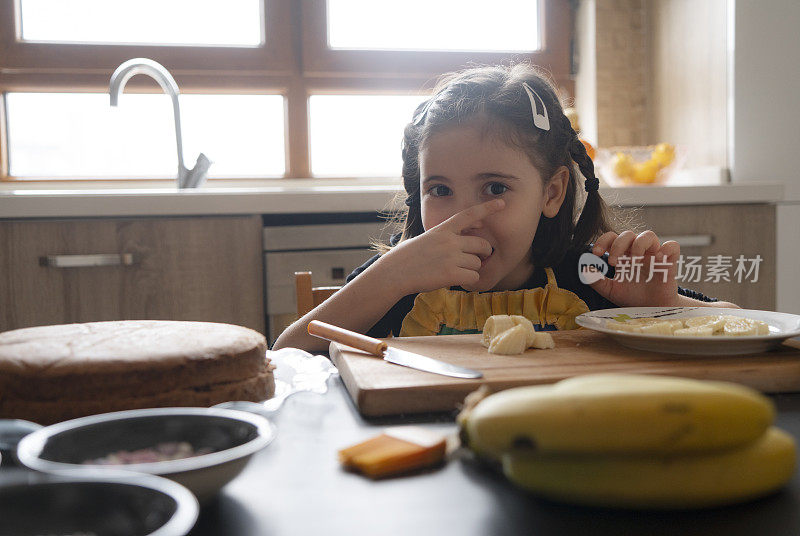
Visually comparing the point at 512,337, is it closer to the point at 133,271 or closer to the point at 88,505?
the point at 88,505

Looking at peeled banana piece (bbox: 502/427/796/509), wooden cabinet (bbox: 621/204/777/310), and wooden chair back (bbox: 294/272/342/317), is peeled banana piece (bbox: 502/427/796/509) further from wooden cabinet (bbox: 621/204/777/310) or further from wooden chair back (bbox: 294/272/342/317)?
wooden cabinet (bbox: 621/204/777/310)

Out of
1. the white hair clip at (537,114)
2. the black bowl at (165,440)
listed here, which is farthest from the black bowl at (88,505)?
the white hair clip at (537,114)

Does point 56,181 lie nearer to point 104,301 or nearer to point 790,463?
point 104,301

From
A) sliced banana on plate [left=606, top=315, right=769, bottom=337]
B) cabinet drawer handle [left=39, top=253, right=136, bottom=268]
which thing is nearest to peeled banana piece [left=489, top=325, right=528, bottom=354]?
sliced banana on plate [left=606, top=315, right=769, bottom=337]

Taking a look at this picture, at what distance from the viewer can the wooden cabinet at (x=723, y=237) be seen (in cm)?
193

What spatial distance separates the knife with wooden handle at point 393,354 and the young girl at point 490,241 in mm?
224

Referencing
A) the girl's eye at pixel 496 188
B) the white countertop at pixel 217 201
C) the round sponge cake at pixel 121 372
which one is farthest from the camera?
the white countertop at pixel 217 201

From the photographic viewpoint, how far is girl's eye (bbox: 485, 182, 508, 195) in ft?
3.76

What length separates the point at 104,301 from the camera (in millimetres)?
1680

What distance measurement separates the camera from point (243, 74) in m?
2.37

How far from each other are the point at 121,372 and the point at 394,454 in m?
0.24

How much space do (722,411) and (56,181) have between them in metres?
2.36

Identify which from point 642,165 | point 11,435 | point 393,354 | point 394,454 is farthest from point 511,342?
point 642,165

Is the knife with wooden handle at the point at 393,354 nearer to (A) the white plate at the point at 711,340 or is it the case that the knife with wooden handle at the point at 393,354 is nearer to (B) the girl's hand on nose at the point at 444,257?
(A) the white plate at the point at 711,340
